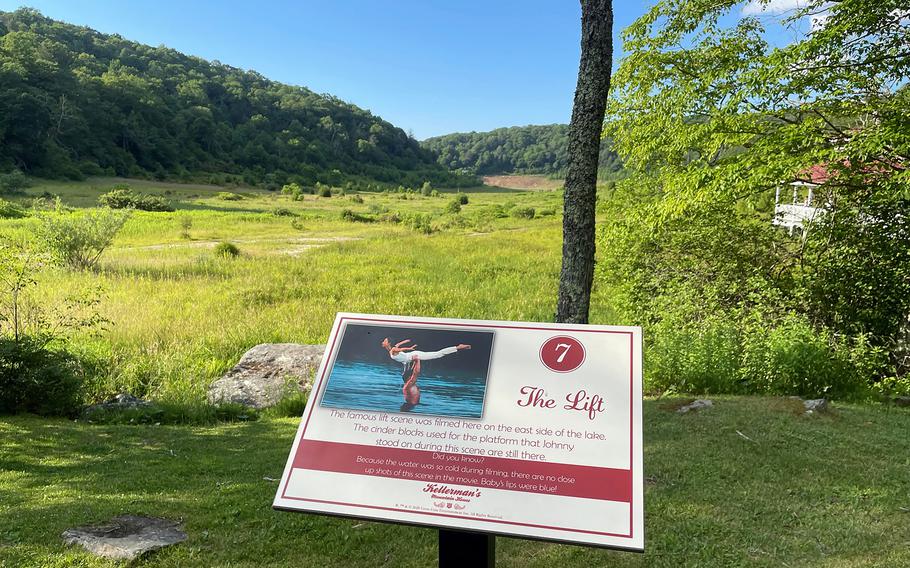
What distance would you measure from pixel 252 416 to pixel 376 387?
5.85m

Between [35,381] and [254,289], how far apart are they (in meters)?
9.54

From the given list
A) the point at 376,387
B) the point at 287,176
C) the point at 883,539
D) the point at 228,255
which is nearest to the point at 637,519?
Answer: the point at 376,387

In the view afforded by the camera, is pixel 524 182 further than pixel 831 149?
Yes

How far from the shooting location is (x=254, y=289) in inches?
650

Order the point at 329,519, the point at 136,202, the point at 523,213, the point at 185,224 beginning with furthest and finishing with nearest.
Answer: the point at 523,213, the point at 136,202, the point at 185,224, the point at 329,519

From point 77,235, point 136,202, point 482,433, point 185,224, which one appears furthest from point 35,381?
point 136,202

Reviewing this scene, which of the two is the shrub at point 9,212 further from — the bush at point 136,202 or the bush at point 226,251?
the bush at point 226,251

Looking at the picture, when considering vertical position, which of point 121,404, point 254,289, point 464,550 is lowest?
point 121,404

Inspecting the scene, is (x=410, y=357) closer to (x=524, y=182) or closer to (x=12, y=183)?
(x=12, y=183)

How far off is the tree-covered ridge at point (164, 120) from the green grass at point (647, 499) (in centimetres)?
7493

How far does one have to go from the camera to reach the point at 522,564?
3520mm

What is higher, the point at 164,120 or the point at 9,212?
the point at 164,120

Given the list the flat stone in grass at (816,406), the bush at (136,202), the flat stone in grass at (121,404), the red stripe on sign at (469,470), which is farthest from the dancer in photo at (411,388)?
the bush at (136,202)

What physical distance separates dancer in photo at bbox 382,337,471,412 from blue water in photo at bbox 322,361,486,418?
2cm
